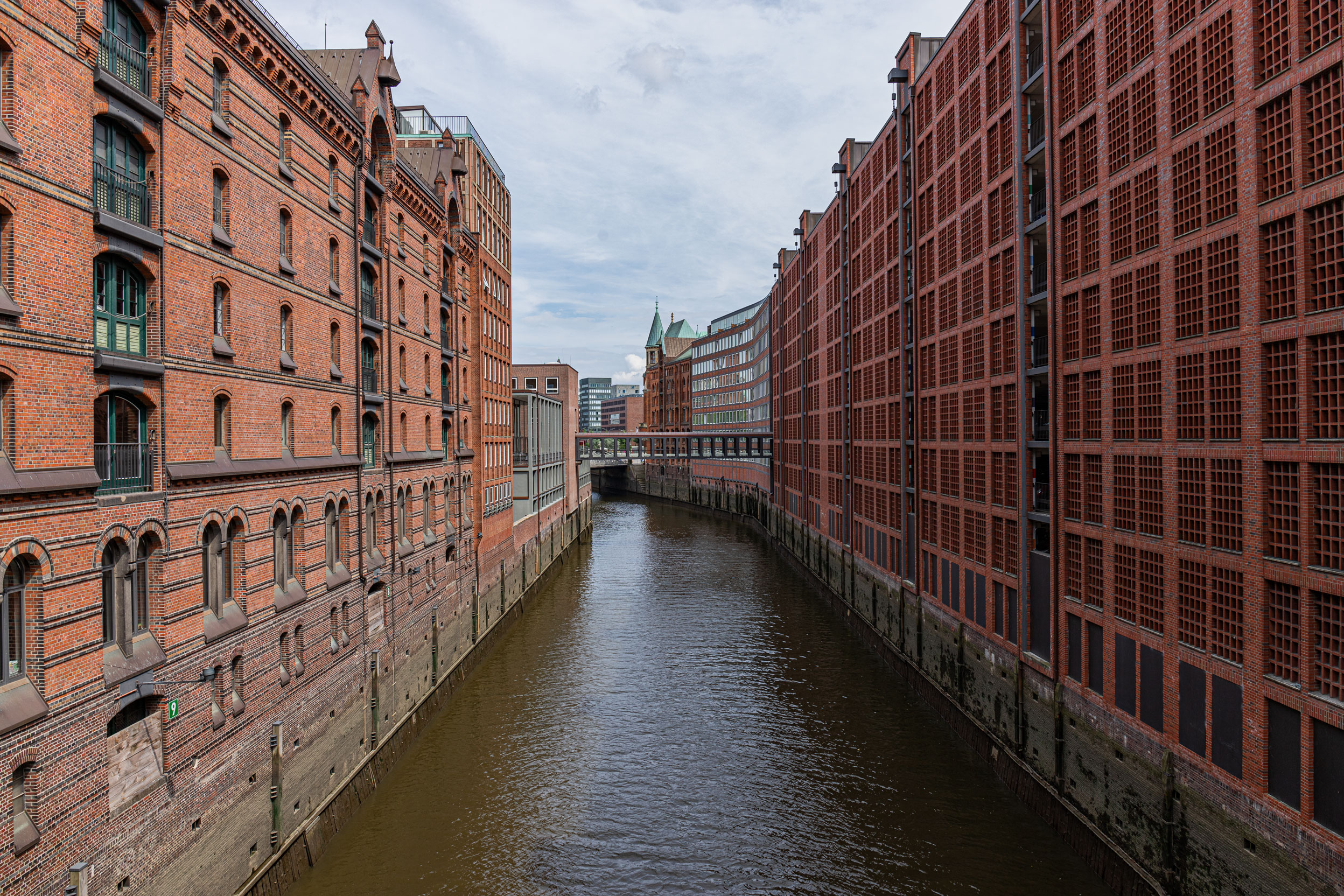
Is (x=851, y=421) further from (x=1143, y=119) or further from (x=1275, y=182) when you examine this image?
(x=1275, y=182)

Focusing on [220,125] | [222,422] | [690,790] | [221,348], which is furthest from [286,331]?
[690,790]

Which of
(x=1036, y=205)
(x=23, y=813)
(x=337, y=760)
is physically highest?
(x=1036, y=205)

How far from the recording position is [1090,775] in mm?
17438

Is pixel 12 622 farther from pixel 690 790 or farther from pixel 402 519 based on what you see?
pixel 402 519

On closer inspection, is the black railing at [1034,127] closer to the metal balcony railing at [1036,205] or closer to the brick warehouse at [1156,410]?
the brick warehouse at [1156,410]

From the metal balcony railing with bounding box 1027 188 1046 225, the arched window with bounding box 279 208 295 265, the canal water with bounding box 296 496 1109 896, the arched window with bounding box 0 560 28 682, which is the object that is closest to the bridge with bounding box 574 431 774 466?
the canal water with bounding box 296 496 1109 896

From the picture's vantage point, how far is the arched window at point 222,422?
15789 millimetres

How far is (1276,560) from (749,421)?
87033 mm

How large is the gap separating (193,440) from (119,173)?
4697 millimetres

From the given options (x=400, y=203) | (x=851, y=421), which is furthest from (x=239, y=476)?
(x=851, y=421)

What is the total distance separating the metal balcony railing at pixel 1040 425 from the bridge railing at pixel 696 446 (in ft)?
163

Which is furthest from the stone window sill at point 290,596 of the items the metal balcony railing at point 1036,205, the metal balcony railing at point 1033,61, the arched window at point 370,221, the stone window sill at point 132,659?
the metal balcony railing at point 1033,61

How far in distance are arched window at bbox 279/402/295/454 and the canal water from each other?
31.1 ft

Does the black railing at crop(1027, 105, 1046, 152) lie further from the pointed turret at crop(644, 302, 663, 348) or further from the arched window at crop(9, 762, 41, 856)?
the pointed turret at crop(644, 302, 663, 348)
